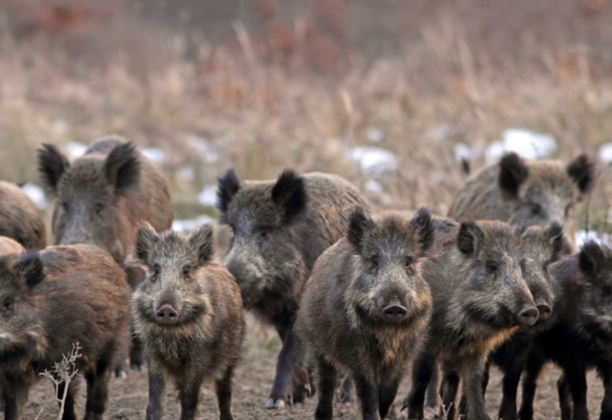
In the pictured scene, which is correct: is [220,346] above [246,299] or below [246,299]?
below

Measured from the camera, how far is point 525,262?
22.9 feet

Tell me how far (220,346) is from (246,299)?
4.27 ft

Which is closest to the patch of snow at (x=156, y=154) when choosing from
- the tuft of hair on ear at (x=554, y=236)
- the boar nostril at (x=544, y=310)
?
the tuft of hair on ear at (x=554, y=236)

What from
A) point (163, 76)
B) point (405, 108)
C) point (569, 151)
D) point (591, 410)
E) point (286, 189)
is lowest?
point (591, 410)

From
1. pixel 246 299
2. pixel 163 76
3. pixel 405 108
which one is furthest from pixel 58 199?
pixel 163 76

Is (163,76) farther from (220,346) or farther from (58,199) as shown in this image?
(220,346)

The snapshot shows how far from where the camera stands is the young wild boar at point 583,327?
22.6 ft

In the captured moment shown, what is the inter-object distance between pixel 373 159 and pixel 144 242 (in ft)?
29.8

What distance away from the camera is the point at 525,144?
52.4ft

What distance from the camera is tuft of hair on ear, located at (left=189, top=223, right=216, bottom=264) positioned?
702 centimetres

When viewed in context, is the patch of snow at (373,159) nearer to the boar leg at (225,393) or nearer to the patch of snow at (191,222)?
the patch of snow at (191,222)

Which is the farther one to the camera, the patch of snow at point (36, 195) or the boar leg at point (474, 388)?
the patch of snow at point (36, 195)

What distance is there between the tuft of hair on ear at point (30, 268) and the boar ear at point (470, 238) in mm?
2884

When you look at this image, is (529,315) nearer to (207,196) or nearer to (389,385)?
(389,385)
